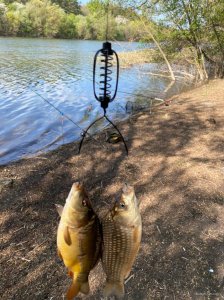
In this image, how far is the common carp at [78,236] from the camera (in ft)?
6.95

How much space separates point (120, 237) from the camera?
7.50ft

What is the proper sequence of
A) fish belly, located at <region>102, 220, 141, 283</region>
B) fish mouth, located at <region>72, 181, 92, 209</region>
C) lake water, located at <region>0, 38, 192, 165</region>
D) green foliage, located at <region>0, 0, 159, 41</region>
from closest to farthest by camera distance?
fish mouth, located at <region>72, 181, 92, 209</region> → fish belly, located at <region>102, 220, 141, 283</region> → lake water, located at <region>0, 38, 192, 165</region> → green foliage, located at <region>0, 0, 159, 41</region>

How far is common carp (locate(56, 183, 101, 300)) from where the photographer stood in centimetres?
212

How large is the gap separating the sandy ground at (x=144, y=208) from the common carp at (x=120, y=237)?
6.84ft

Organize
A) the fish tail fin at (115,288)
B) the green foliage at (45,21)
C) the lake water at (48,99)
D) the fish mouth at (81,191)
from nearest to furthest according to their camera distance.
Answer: the fish mouth at (81,191)
the fish tail fin at (115,288)
the lake water at (48,99)
the green foliage at (45,21)

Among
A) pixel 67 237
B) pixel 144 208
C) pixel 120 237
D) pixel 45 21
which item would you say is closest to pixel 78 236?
pixel 67 237

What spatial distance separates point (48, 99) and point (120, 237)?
1622 cm

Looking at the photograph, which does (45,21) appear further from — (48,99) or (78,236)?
(78,236)

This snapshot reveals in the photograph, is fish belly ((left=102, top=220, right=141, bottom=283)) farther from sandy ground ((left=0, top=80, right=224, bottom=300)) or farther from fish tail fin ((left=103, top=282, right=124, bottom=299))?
sandy ground ((left=0, top=80, right=224, bottom=300))

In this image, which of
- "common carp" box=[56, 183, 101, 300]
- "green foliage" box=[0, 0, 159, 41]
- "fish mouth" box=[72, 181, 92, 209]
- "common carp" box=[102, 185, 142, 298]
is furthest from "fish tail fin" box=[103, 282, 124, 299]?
"green foliage" box=[0, 0, 159, 41]

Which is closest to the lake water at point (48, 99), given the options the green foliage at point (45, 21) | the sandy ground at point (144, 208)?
the sandy ground at point (144, 208)

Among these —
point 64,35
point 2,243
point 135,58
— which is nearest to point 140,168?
point 2,243

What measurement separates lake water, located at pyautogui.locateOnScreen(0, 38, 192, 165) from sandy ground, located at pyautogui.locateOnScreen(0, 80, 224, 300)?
7.55ft

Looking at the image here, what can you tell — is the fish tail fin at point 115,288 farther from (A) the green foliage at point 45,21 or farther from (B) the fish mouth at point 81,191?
(A) the green foliage at point 45,21
